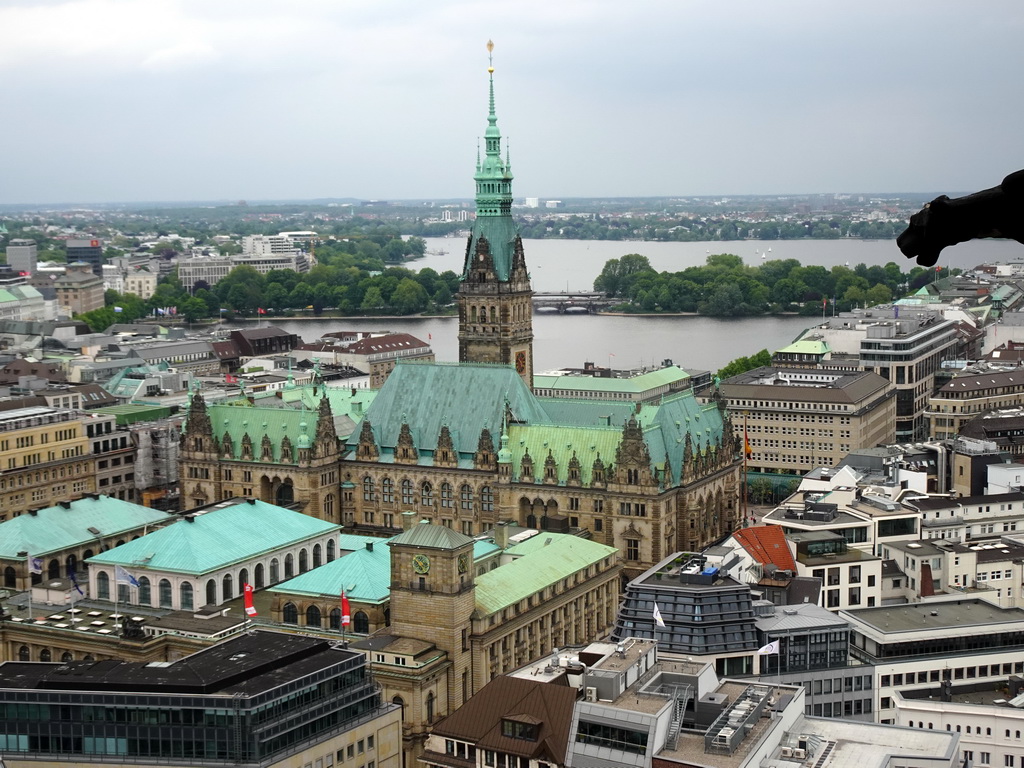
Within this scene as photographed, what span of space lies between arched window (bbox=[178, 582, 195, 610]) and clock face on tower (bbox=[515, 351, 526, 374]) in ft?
131

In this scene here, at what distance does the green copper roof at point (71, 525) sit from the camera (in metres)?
93.4

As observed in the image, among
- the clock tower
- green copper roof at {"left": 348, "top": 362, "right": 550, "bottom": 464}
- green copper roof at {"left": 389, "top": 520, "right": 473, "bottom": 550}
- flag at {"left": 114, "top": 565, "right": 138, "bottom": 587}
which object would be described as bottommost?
flag at {"left": 114, "top": 565, "right": 138, "bottom": 587}

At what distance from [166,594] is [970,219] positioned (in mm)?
80927

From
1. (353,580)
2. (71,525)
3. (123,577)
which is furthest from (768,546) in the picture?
(71,525)

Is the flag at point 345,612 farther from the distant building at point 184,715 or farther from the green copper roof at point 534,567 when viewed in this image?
the distant building at point 184,715

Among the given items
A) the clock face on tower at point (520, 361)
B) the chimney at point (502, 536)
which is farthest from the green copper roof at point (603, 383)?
the chimney at point (502, 536)

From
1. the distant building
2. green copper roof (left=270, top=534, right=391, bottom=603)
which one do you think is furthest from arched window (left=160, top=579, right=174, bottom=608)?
the distant building

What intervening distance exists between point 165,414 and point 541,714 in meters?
88.0

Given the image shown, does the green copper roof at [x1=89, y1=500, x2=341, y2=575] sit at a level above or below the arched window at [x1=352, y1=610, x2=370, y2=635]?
above

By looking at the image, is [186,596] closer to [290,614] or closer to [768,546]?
[290,614]

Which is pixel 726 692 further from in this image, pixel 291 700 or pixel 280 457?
pixel 280 457

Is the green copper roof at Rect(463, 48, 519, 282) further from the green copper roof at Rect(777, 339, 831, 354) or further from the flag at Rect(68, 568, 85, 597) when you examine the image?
the green copper roof at Rect(777, 339, 831, 354)

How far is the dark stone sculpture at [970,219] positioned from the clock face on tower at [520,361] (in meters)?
108

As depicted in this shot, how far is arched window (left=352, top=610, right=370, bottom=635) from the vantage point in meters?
80.8
